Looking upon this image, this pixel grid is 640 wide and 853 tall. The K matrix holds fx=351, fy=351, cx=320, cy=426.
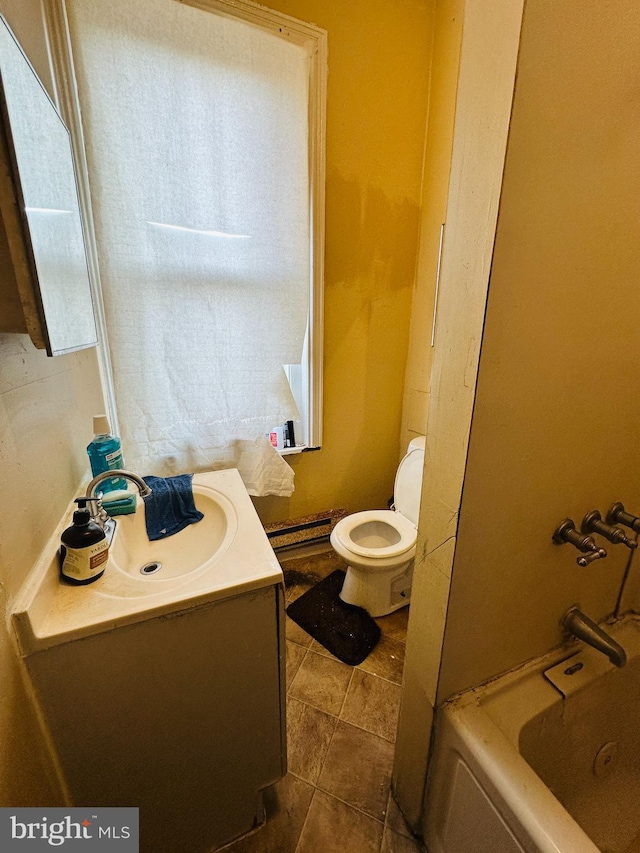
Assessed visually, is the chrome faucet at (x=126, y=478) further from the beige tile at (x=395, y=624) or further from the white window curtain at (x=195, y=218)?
the beige tile at (x=395, y=624)

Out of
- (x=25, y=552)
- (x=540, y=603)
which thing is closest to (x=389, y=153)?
(x=540, y=603)

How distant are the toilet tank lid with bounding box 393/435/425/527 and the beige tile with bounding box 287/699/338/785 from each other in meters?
0.83

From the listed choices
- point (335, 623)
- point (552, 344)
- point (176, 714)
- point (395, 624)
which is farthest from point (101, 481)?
point (395, 624)

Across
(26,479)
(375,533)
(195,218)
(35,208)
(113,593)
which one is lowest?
(375,533)

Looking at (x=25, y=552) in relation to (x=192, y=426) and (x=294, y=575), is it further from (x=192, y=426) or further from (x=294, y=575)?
(x=294, y=575)

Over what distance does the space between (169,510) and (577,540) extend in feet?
3.44

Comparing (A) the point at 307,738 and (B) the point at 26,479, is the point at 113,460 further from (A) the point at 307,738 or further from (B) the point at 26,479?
(A) the point at 307,738

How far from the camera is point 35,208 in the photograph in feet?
1.97

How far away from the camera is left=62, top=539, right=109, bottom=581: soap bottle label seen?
0.71 metres

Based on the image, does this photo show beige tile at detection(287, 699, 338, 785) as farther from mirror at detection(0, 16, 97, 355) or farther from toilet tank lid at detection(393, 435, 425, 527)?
mirror at detection(0, 16, 97, 355)

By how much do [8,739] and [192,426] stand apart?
3.49 ft

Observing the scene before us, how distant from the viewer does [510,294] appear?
527mm

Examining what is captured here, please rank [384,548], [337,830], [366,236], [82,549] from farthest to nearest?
[366,236] → [384,548] → [337,830] → [82,549]

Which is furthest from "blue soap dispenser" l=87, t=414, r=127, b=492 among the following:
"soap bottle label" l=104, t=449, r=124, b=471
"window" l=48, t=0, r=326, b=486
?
"window" l=48, t=0, r=326, b=486
